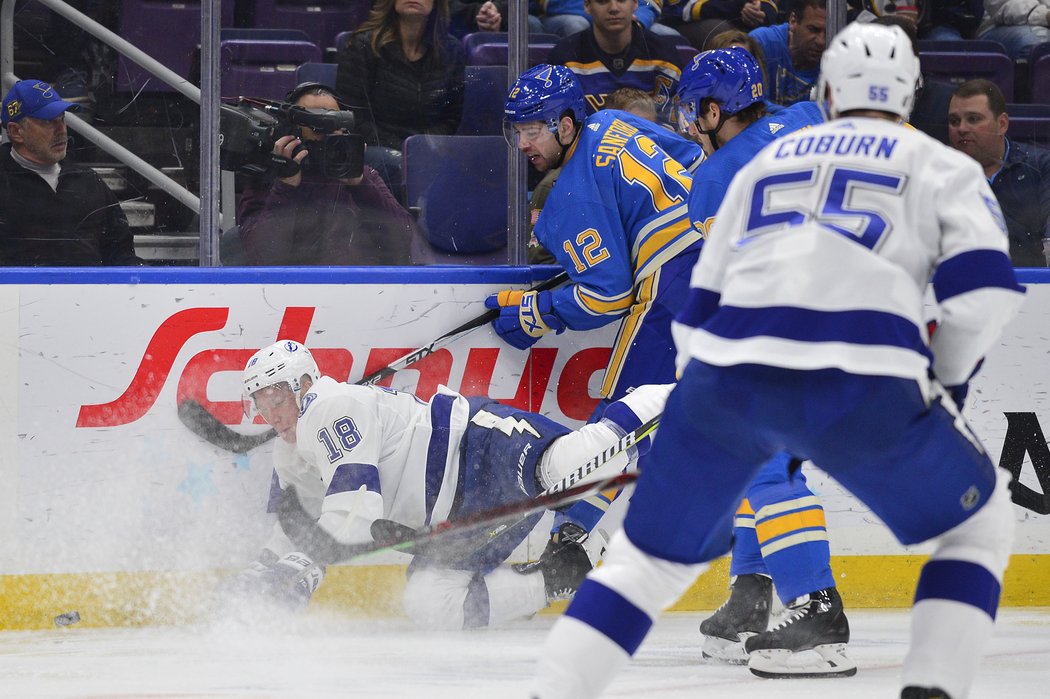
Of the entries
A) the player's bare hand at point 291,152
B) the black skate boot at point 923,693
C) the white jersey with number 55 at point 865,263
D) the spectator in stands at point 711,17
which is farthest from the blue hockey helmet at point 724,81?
the black skate boot at point 923,693

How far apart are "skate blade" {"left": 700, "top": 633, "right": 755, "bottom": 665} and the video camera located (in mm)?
1627

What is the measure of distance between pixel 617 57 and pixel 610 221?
64 cm

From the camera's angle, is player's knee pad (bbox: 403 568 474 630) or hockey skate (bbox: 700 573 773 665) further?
player's knee pad (bbox: 403 568 474 630)

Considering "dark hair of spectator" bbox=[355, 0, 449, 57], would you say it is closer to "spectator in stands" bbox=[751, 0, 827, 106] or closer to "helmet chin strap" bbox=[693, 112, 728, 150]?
"helmet chin strap" bbox=[693, 112, 728, 150]

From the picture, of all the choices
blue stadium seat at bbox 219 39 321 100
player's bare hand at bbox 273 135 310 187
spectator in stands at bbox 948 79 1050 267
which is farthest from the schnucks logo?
spectator in stands at bbox 948 79 1050 267

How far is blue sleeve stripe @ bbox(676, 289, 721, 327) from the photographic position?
7.18 ft

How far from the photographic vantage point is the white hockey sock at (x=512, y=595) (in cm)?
375

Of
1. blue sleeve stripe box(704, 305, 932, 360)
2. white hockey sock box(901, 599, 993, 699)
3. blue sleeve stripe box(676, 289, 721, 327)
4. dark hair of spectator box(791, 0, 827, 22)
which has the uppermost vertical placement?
dark hair of spectator box(791, 0, 827, 22)

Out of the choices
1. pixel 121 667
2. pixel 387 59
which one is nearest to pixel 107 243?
pixel 387 59

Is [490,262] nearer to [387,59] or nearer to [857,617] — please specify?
[387,59]

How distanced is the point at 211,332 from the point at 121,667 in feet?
3.30

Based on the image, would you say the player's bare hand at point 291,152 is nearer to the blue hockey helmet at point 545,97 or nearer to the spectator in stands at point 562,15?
the blue hockey helmet at point 545,97

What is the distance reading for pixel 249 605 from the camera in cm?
363

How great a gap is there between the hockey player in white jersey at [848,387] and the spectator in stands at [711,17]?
6.94 feet
